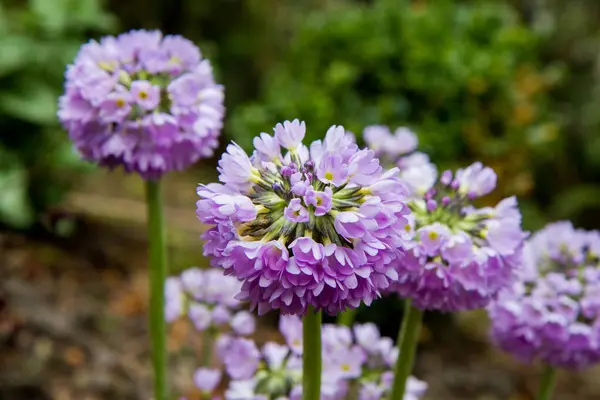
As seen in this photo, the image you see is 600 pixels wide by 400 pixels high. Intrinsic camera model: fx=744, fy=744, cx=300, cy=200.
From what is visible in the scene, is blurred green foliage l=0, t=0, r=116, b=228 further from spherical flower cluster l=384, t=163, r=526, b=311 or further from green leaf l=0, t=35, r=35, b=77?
spherical flower cluster l=384, t=163, r=526, b=311

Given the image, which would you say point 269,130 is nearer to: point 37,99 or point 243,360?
point 37,99

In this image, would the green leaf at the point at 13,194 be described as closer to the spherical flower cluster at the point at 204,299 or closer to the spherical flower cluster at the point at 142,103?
the spherical flower cluster at the point at 204,299

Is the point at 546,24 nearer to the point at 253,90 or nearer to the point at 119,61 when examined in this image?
the point at 253,90

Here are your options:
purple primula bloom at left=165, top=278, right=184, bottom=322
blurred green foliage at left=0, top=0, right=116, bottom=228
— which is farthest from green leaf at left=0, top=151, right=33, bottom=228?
purple primula bloom at left=165, top=278, right=184, bottom=322

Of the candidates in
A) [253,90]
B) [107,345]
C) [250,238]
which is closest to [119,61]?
[250,238]

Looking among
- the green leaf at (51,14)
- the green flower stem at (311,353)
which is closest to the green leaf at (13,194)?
the green leaf at (51,14)

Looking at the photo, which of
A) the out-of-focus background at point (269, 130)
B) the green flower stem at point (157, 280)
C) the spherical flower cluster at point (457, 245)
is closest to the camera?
the spherical flower cluster at point (457, 245)
